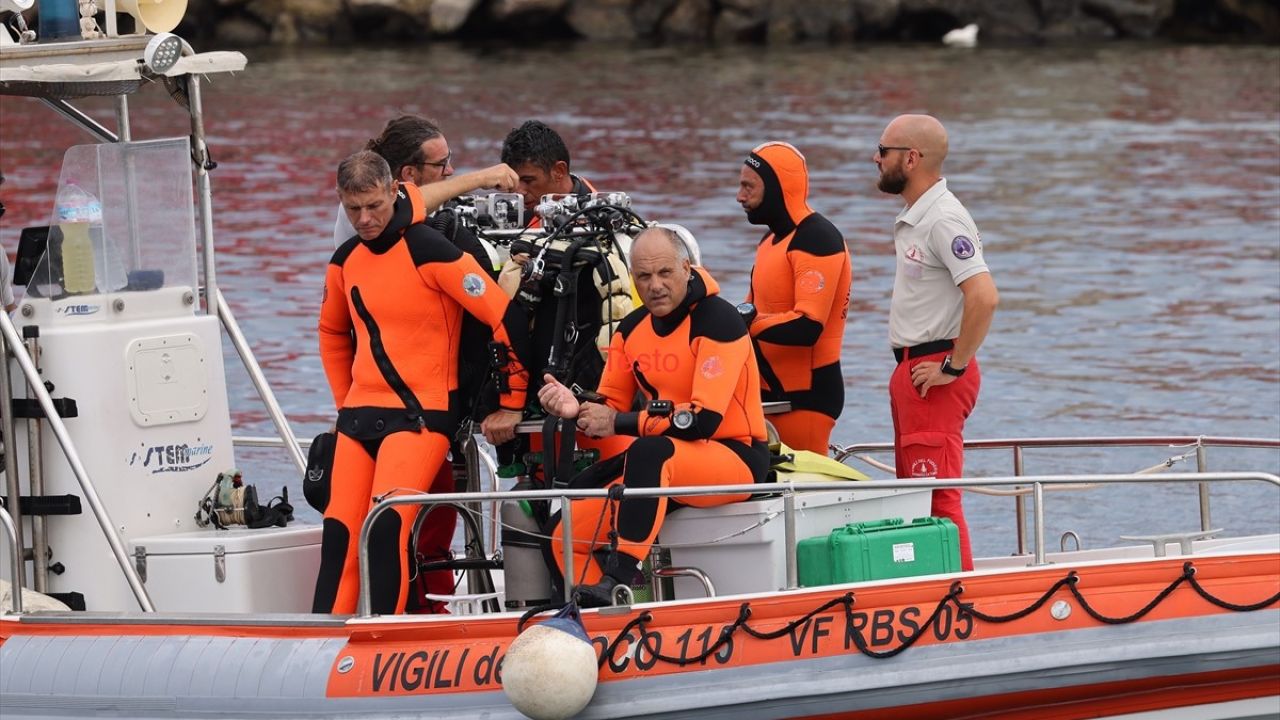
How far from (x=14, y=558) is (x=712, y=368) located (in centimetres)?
227

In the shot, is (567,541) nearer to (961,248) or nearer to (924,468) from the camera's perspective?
(924,468)

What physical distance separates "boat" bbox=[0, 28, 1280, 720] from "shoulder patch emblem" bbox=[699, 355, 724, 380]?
37 cm

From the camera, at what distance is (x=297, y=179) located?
24406 mm

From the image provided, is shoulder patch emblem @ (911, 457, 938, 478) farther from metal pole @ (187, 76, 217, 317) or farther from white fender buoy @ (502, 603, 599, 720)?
metal pole @ (187, 76, 217, 317)

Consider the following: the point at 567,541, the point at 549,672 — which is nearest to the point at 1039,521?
the point at 567,541

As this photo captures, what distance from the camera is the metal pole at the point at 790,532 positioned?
232 inches

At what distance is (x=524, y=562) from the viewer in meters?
6.42

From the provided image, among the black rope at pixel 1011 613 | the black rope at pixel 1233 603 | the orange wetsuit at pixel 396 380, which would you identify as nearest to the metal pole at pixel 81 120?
the orange wetsuit at pixel 396 380

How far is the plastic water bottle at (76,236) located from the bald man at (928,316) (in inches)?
101

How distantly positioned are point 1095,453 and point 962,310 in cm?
596

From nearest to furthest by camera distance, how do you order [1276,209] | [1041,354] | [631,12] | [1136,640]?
[1136,640], [1041,354], [1276,209], [631,12]

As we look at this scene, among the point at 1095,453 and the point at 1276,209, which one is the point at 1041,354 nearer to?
the point at 1095,453

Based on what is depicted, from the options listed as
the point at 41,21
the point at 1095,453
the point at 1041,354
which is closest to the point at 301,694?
the point at 41,21

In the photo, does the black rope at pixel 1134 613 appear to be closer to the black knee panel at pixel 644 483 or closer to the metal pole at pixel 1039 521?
the metal pole at pixel 1039 521
